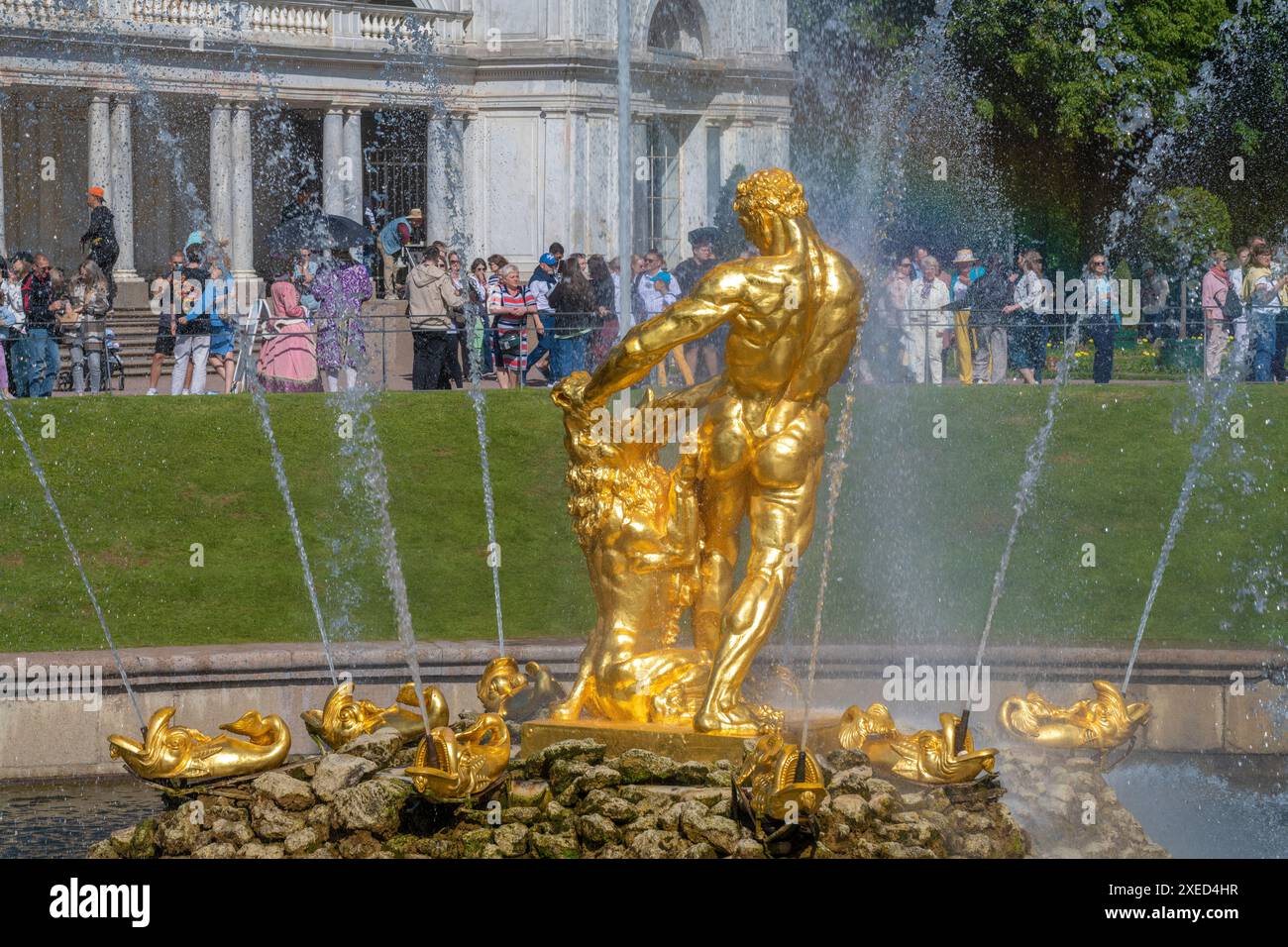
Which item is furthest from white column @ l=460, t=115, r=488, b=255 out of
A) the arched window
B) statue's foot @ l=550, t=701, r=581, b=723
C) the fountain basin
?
statue's foot @ l=550, t=701, r=581, b=723

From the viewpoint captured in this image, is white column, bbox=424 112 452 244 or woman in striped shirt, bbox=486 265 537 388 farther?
white column, bbox=424 112 452 244

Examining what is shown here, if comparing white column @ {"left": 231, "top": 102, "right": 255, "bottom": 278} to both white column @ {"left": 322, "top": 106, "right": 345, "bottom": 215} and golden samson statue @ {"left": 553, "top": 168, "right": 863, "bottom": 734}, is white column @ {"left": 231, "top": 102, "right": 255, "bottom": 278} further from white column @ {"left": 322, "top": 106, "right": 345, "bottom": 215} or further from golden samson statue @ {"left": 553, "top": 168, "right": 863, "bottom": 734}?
golden samson statue @ {"left": 553, "top": 168, "right": 863, "bottom": 734}

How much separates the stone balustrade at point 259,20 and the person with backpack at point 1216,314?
19.6 m

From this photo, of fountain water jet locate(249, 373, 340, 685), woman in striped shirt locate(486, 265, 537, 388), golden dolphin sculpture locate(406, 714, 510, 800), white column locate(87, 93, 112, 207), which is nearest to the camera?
golden dolphin sculpture locate(406, 714, 510, 800)

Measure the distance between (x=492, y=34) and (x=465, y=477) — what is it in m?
24.3

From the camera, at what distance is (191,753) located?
29.0ft

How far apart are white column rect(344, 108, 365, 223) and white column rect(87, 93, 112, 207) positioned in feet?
13.9

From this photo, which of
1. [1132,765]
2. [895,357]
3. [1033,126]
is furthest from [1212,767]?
[1033,126]

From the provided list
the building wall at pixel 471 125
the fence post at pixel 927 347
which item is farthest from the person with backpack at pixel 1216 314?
the building wall at pixel 471 125

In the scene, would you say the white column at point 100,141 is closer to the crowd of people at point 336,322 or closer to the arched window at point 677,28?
the arched window at point 677,28

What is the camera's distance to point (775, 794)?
310 inches

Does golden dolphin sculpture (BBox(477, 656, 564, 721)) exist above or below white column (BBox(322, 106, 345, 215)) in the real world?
below

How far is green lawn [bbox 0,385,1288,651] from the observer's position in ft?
46.3
